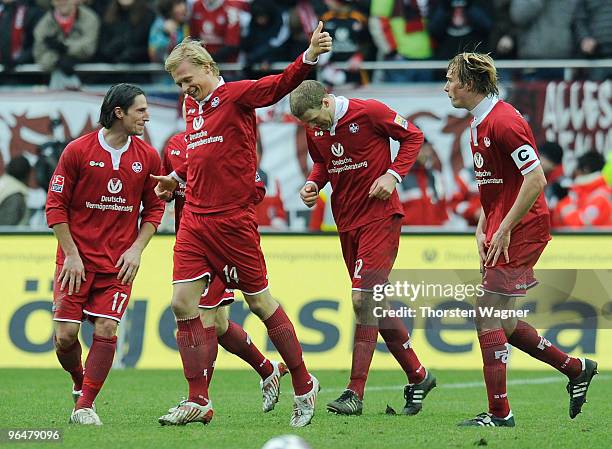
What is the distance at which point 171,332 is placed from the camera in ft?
45.1

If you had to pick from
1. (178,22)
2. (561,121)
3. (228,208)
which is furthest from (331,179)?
(178,22)

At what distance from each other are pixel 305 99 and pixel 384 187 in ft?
2.95

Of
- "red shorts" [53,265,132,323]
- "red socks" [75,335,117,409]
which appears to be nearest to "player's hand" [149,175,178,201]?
"red shorts" [53,265,132,323]

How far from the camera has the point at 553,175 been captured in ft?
49.4

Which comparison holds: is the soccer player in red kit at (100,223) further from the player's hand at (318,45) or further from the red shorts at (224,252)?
the player's hand at (318,45)

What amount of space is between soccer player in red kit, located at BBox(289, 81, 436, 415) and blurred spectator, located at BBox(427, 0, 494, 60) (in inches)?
265

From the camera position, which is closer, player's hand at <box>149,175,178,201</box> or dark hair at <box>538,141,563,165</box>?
player's hand at <box>149,175,178,201</box>

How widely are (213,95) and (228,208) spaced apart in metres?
0.79

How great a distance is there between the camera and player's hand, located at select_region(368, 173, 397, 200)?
9305 millimetres

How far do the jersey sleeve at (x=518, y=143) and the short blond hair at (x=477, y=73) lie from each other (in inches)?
13.2

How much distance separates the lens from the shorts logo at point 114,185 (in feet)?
29.4

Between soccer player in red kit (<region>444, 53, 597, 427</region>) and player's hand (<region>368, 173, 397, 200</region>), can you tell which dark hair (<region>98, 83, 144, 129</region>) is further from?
soccer player in red kit (<region>444, 53, 597, 427</region>)

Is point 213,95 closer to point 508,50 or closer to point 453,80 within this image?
point 453,80

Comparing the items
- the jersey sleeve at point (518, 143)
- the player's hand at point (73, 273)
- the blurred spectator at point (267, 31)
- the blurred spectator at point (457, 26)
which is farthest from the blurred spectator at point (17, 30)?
the jersey sleeve at point (518, 143)
